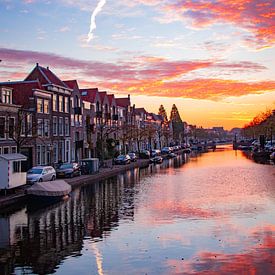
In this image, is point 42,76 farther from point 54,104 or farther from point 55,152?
point 55,152

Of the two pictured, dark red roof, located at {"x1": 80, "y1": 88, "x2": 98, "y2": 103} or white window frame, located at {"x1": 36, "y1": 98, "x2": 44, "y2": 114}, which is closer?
white window frame, located at {"x1": 36, "y1": 98, "x2": 44, "y2": 114}

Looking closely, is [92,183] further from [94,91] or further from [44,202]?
[94,91]

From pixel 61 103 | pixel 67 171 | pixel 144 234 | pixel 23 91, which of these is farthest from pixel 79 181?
pixel 144 234

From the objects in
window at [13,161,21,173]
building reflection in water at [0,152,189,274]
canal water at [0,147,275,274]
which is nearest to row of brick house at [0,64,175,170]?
window at [13,161,21,173]

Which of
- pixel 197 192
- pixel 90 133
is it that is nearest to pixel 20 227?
pixel 197 192

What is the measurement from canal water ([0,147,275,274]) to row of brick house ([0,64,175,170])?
564 inches

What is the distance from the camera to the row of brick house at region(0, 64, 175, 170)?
48.7 m

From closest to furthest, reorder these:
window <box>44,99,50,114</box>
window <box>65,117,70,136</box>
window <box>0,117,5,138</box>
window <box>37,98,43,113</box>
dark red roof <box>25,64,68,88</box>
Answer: window <box>0,117,5,138</box>, window <box>37,98,43,113</box>, window <box>44,99,50,114</box>, dark red roof <box>25,64,68,88</box>, window <box>65,117,70,136</box>

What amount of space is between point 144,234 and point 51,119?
139 feet

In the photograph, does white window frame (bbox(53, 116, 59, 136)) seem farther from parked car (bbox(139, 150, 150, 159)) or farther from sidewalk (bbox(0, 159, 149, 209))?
parked car (bbox(139, 150, 150, 159))

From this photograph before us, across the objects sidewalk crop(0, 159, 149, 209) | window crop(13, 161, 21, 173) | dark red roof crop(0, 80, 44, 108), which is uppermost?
dark red roof crop(0, 80, 44, 108)

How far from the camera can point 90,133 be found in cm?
8006

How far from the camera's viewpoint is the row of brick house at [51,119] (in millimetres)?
48656

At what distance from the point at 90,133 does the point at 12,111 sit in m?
31.2
